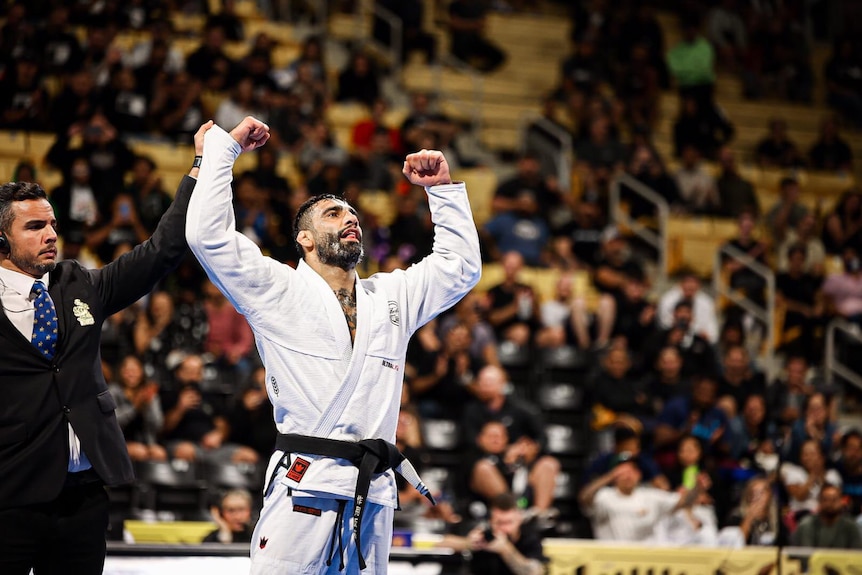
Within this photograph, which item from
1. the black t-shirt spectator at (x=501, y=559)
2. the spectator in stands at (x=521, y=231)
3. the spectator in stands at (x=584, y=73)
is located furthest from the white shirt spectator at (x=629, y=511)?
the spectator in stands at (x=584, y=73)

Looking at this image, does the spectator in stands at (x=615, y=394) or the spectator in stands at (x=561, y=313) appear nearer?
the spectator in stands at (x=615, y=394)

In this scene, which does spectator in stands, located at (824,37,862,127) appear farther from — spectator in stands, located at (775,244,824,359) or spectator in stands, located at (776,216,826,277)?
spectator in stands, located at (775,244,824,359)

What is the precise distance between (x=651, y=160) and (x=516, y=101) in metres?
2.34

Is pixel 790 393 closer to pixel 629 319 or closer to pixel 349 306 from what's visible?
pixel 629 319

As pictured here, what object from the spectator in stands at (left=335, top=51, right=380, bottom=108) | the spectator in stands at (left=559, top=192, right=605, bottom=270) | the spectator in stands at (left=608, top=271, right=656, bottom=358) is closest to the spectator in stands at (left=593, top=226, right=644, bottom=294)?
the spectator in stands at (left=559, top=192, right=605, bottom=270)

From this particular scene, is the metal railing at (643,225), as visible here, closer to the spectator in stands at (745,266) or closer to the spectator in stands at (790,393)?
the spectator in stands at (745,266)

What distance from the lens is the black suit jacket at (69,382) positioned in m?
4.44

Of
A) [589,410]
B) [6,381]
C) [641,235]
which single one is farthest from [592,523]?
[6,381]

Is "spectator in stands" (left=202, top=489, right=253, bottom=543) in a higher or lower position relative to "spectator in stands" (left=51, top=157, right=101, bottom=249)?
lower

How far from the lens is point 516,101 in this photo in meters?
16.2

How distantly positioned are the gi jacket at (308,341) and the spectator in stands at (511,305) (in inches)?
286

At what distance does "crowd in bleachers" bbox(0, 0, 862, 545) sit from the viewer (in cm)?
1012

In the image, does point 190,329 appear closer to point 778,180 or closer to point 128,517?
point 128,517

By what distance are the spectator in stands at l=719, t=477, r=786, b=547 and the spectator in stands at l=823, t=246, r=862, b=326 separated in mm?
4001
